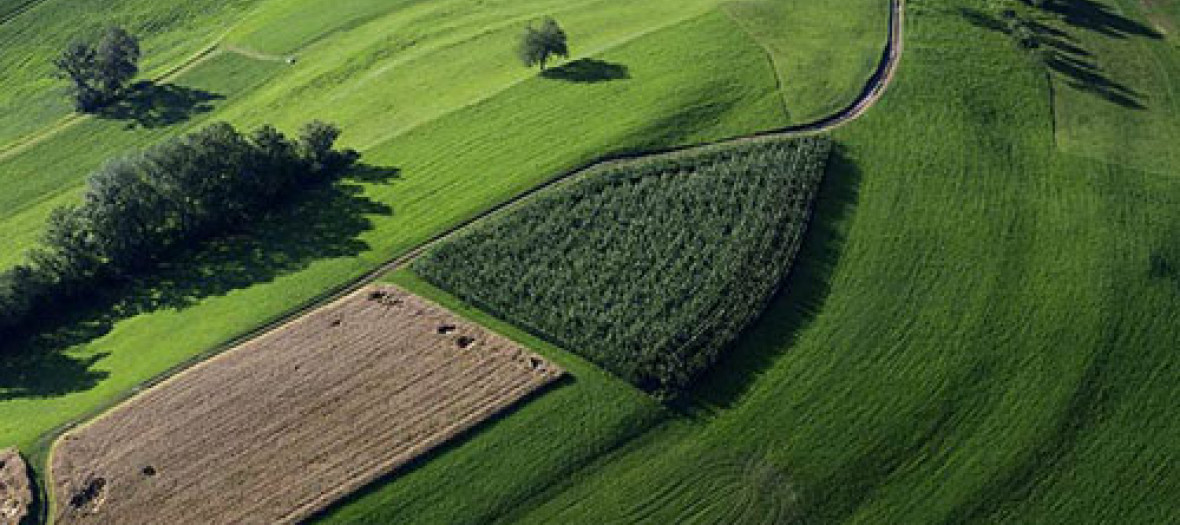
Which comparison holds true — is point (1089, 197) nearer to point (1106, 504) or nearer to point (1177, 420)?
point (1177, 420)

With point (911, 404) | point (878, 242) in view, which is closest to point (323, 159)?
point (878, 242)

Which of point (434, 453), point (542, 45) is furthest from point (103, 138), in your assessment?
point (434, 453)

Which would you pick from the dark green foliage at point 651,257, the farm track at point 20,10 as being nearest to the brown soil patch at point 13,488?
the dark green foliage at point 651,257

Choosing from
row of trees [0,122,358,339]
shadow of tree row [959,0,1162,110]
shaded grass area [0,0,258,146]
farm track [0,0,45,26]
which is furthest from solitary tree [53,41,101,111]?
shadow of tree row [959,0,1162,110]

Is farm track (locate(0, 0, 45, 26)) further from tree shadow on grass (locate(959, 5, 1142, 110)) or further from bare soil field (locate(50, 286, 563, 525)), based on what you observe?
tree shadow on grass (locate(959, 5, 1142, 110))

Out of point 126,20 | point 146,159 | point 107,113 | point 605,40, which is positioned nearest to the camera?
point 146,159

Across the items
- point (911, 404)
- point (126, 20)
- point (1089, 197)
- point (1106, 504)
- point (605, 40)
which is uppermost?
point (126, 20)
